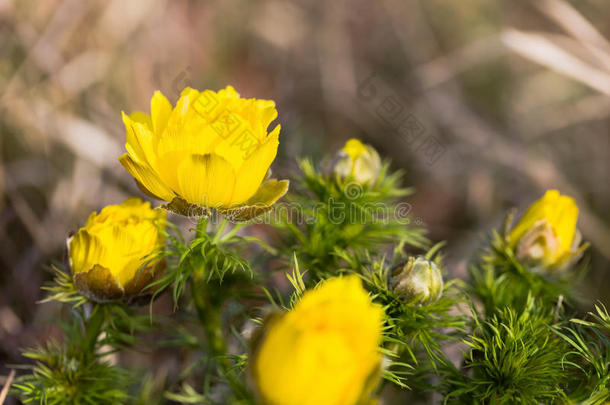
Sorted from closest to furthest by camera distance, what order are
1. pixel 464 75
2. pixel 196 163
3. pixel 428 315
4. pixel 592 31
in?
1. pixel 196 163
2. pixel 428 315
3. pixel 592 31
4. pixel 464 75

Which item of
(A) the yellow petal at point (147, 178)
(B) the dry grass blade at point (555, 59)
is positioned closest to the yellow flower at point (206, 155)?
(A) the yellow petal at point (147, 178)

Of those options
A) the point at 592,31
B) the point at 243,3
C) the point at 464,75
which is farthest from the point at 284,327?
the point at 243,3

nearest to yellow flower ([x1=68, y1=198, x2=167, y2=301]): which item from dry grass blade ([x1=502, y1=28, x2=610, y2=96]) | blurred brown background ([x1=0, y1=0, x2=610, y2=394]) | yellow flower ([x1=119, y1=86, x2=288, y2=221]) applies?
yellow flower ([x1=119, y1=86, x2=288, y2=221])

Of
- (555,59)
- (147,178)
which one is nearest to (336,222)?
(147,178)

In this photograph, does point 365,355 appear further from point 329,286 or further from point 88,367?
point 88,367

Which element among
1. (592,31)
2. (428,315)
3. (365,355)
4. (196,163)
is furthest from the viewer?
(592,31)

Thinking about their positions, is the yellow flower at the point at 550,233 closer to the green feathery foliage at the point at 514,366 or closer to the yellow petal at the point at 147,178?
the green feathery foliage at the point at 514,366
